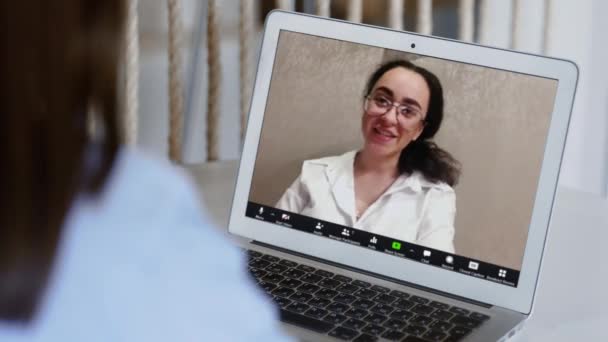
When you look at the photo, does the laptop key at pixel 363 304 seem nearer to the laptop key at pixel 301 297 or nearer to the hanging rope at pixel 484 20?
the laptop key at pixel 301 297

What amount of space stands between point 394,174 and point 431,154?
0.14 ft

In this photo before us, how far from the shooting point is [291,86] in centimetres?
98

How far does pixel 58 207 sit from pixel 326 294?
1.58 ft

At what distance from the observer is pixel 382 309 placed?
2.71ft

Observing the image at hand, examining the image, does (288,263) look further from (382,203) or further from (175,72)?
(175,72)

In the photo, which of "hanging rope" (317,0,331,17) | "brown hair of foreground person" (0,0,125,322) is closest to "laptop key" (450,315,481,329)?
"brown hair of foreground person" (0,0,125,322)

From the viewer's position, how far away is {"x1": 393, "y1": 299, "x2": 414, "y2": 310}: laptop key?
834mm

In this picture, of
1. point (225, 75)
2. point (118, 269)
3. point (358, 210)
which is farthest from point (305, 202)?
point (225, 75)

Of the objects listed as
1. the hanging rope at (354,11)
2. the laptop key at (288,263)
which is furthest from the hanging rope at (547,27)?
the laptop key at (288,263)

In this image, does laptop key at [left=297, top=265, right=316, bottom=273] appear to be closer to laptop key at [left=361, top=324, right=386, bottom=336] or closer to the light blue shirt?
laptop key at [left=361, top=324, right=386, bottom=336]

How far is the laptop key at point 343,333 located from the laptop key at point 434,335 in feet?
0.19

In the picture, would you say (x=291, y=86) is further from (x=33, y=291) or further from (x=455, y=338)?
(x=33, y=291)

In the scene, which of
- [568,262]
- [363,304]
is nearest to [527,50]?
[568,262]

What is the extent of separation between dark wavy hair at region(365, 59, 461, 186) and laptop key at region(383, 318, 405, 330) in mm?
151
